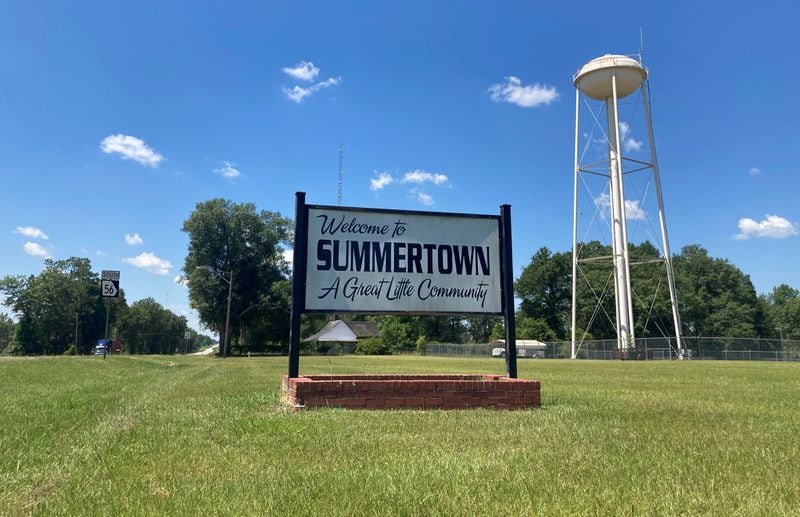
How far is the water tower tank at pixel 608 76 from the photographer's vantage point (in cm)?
4188

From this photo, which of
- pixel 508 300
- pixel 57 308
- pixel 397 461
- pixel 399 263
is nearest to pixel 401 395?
pixel 399 263

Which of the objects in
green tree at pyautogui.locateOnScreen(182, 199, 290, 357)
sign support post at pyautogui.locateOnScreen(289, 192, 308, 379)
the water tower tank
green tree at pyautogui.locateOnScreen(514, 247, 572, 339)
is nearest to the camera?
sign support post at pyautogui.locateOnScreen(289, 192, 308, 379)

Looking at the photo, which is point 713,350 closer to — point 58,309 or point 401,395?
point 401,395

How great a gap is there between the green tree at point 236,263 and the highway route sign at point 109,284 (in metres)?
30.6

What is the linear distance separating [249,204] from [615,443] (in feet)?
202

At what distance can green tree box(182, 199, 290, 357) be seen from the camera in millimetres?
59344

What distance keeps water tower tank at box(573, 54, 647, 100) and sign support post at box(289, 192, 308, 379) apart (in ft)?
129

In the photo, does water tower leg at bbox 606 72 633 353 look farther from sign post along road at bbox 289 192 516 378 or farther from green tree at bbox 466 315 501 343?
green tree at bbox 466 315 501 343

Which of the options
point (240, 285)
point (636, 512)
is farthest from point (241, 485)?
point (240, 285)

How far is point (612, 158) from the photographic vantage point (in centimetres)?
4291

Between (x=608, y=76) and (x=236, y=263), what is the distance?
40.1 meters

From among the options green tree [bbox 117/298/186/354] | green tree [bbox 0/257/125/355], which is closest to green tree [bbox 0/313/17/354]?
green tree [bbox 117/298/186/354]

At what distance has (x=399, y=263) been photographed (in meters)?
9.09

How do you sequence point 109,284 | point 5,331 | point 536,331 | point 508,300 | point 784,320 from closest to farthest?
point 508,300 → point 109,284 → point 536,331 → point 784,320 → point 5,331
